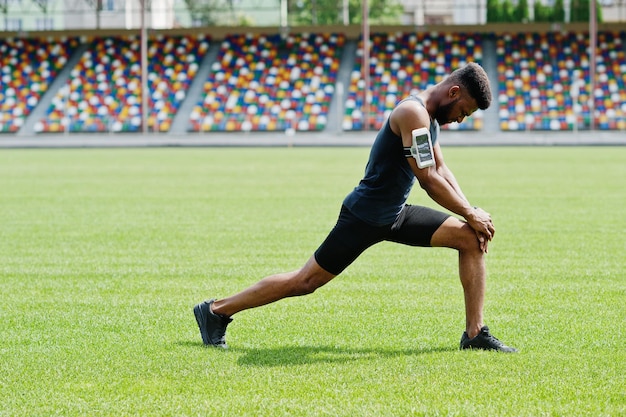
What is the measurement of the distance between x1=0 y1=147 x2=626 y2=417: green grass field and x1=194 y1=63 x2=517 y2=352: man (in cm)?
37

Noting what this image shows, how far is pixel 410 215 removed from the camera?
6.83m

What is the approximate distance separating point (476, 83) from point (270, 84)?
49.1 meters

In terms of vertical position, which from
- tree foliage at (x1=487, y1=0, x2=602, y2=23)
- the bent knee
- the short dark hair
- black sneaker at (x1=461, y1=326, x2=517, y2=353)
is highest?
tree foliage at (x1=487, y1=0, x2=602, y2=23)

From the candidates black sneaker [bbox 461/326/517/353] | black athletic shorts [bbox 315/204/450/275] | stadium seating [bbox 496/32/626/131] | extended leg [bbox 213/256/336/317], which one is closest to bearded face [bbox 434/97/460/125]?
black athletic shorts [bbox 315/204/450/275]

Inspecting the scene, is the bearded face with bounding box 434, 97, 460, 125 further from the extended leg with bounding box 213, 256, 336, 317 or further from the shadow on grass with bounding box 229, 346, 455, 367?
the shadow on grass with bounding box 229, 346, 455, 367

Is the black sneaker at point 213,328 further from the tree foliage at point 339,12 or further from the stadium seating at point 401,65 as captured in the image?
the tree foliage at point 339,12

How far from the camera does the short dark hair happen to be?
632 centimetres

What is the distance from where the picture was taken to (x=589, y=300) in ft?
29.0

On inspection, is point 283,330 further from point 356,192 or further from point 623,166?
point 623,166

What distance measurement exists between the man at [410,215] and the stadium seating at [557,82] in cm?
4230

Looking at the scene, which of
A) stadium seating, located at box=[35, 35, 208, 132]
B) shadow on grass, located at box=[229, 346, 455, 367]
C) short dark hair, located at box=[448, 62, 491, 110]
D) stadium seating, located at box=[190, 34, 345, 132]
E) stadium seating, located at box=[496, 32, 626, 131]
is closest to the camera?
short dark hair, located at box=[448, 62, 491, 110]

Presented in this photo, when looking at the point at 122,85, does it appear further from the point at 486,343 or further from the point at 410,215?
the point at 486,343

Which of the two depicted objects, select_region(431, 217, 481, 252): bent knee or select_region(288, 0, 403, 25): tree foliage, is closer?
select_region(431, 217, 481, 252): bent knee

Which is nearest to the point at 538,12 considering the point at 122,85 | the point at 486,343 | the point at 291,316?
the point at 122,85
